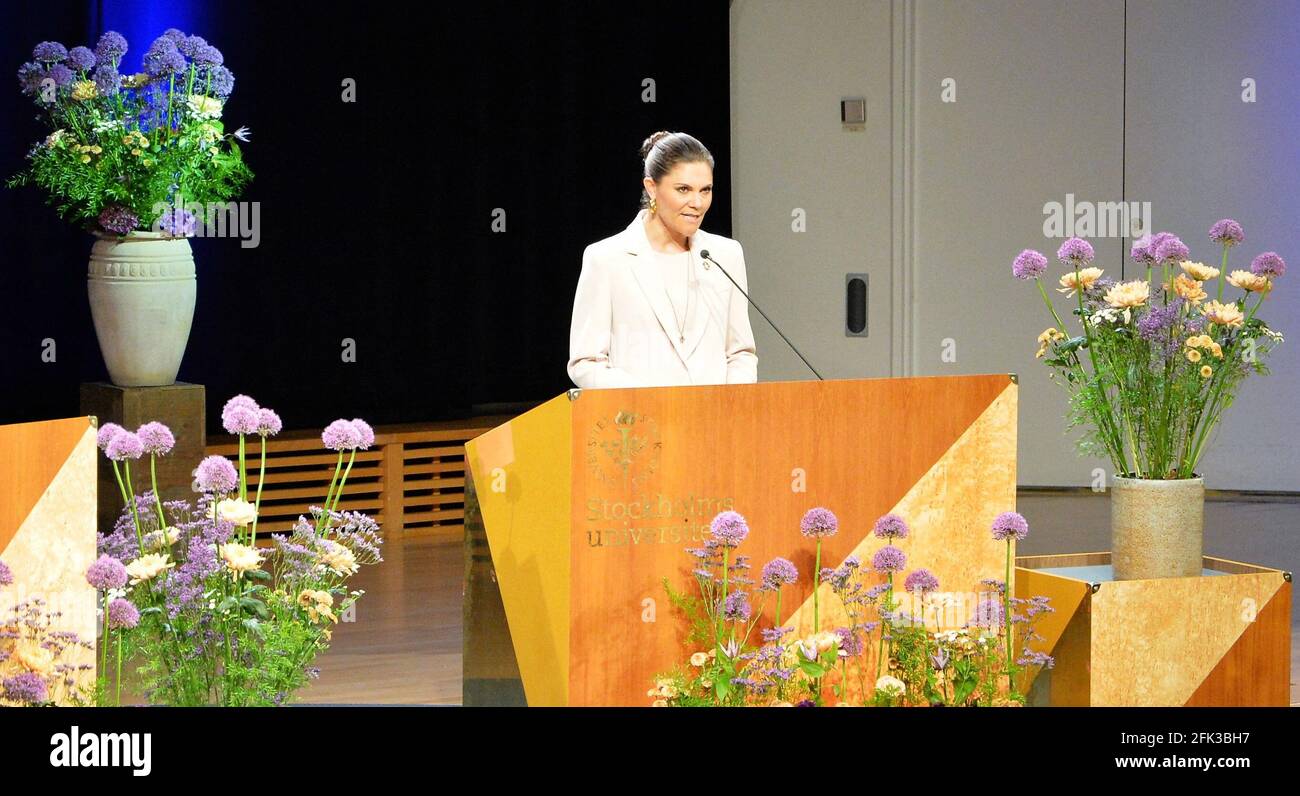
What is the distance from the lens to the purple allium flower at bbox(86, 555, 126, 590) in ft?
7.73

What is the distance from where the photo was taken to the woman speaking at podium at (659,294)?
3.48 metres

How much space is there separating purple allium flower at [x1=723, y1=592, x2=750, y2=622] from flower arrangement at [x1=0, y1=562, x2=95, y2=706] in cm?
98

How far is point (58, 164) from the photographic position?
17.3 feet

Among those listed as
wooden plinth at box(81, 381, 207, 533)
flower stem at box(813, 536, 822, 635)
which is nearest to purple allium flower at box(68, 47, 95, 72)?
wooden plinth at box(81, 381, 207, 533)

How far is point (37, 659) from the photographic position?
236cm

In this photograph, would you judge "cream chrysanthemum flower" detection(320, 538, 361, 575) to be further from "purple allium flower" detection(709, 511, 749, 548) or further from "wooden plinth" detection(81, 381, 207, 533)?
"wooden plinth" detection(81, 381, 207, 533)

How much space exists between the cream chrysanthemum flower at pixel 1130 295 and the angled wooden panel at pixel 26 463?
180cm

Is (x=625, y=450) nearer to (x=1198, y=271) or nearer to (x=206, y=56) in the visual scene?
(x=1198, y=271)

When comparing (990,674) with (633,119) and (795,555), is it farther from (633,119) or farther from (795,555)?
(633,119)

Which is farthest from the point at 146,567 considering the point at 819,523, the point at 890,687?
the point at 890,687

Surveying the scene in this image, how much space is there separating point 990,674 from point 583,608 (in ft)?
2.27

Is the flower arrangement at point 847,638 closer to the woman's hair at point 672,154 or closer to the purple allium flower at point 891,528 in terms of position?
the purple allium flower at point 891,528
